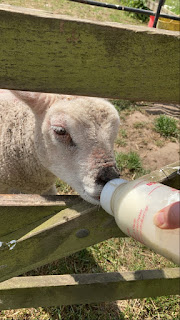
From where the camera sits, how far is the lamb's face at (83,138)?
5.64 feet

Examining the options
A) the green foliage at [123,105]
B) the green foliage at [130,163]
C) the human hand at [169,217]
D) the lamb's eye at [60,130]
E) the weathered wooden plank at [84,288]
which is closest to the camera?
the human hand at [169,217]

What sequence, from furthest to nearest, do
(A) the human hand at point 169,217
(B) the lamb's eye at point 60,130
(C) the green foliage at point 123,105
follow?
1. (C) the green foliage at point 123,105
2. (B) the lamb's eye at point 60,130
3. (A) the human hand at point 169,217

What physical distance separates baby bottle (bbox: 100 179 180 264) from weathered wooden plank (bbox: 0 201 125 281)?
0.26 metres

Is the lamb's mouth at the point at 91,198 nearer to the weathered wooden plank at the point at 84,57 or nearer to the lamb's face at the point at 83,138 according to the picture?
the lamb's face at the point at 83,138

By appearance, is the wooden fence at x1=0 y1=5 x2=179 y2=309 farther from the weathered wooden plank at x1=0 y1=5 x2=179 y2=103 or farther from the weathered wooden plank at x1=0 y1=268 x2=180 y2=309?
the weathered wooden plank at x1=0 y1=268 x2=180 y2=309

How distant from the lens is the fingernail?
802 mm

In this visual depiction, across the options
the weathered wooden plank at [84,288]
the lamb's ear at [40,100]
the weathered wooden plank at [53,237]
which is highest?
the lamb's ear at [40,100]

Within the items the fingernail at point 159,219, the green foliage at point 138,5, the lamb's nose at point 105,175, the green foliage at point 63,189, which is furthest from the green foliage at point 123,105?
the green foliage at point 138,5

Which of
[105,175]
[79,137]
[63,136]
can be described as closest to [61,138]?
[63,136]

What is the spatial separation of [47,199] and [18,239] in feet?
0.67

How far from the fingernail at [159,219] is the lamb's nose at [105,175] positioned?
85 centimetres

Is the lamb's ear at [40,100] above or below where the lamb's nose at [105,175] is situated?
above

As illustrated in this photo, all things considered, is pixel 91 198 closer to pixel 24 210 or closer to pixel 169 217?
pixel 24 210

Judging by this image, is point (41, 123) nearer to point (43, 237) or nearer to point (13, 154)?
point (13, 154)
